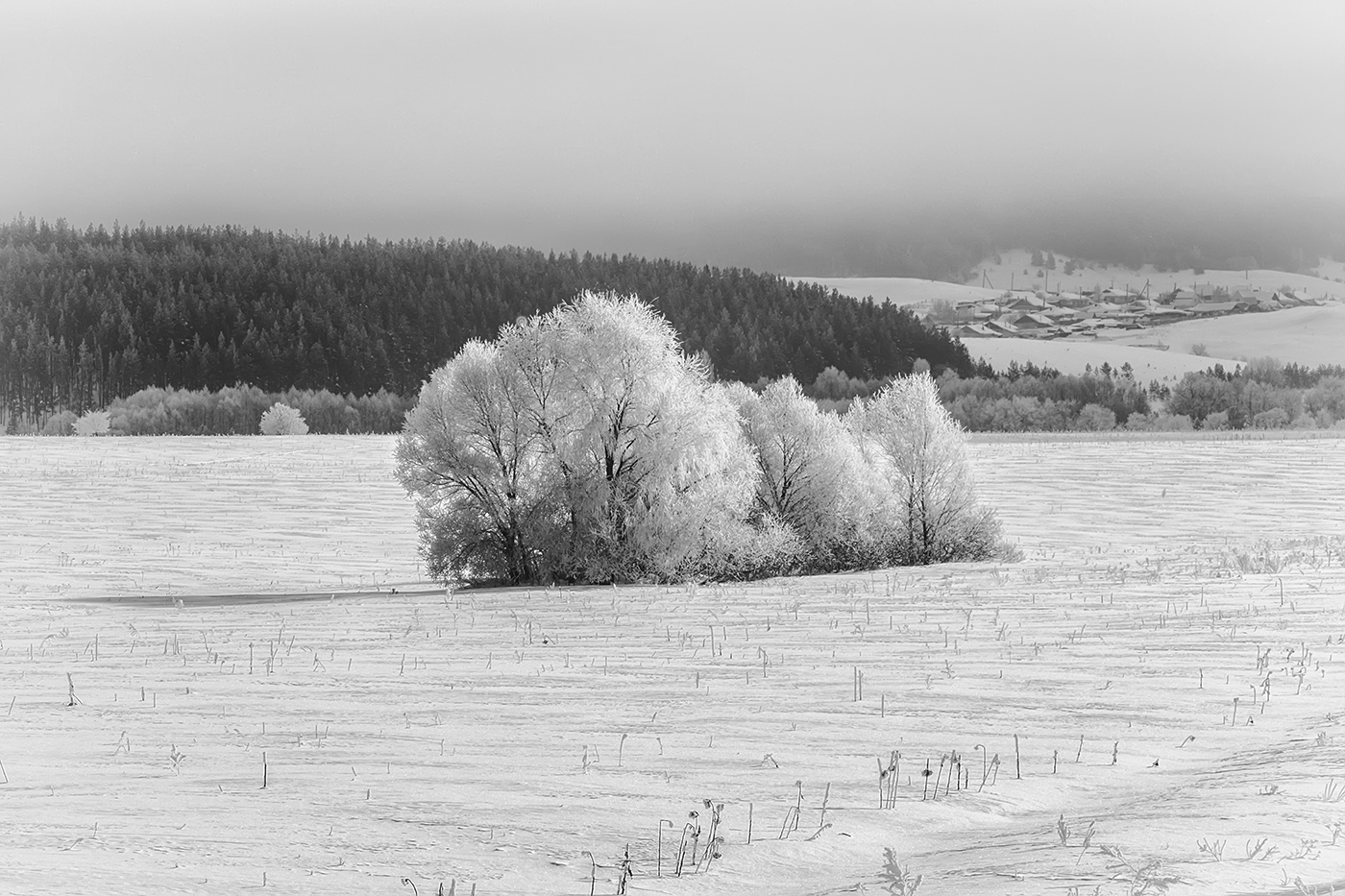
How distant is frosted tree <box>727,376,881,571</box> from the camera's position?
103ft

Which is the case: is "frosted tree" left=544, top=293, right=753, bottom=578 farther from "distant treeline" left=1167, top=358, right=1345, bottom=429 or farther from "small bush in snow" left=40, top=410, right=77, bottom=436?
"small bush in snow" left=40, top=410, right=77, bottom=436

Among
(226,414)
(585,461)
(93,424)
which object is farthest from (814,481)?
(226,414)

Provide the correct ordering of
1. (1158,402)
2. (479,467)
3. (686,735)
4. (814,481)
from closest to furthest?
(686,735), (479,467), (814,481), (1158,402)

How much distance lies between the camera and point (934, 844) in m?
7.05

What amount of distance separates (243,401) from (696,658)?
431ft

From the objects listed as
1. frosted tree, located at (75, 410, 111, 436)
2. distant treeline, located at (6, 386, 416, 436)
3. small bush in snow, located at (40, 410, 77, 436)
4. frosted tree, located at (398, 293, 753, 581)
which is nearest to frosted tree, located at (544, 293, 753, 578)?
frosted tree, located at (398, 293, 753, 581)

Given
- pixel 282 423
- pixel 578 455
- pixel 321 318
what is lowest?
pixel 282 423

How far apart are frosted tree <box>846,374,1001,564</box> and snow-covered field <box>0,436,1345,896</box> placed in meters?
8.07

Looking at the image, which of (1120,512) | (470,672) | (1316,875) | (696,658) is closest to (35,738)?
(470,672)

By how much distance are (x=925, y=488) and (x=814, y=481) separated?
3379 millimetres

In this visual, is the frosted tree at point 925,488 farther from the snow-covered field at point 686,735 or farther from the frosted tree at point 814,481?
the snow-covered field at point 686,735

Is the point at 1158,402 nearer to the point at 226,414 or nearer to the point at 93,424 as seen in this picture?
the point at 226,414

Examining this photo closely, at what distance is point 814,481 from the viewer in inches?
1244

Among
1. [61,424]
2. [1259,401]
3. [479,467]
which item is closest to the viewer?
[479,467]
